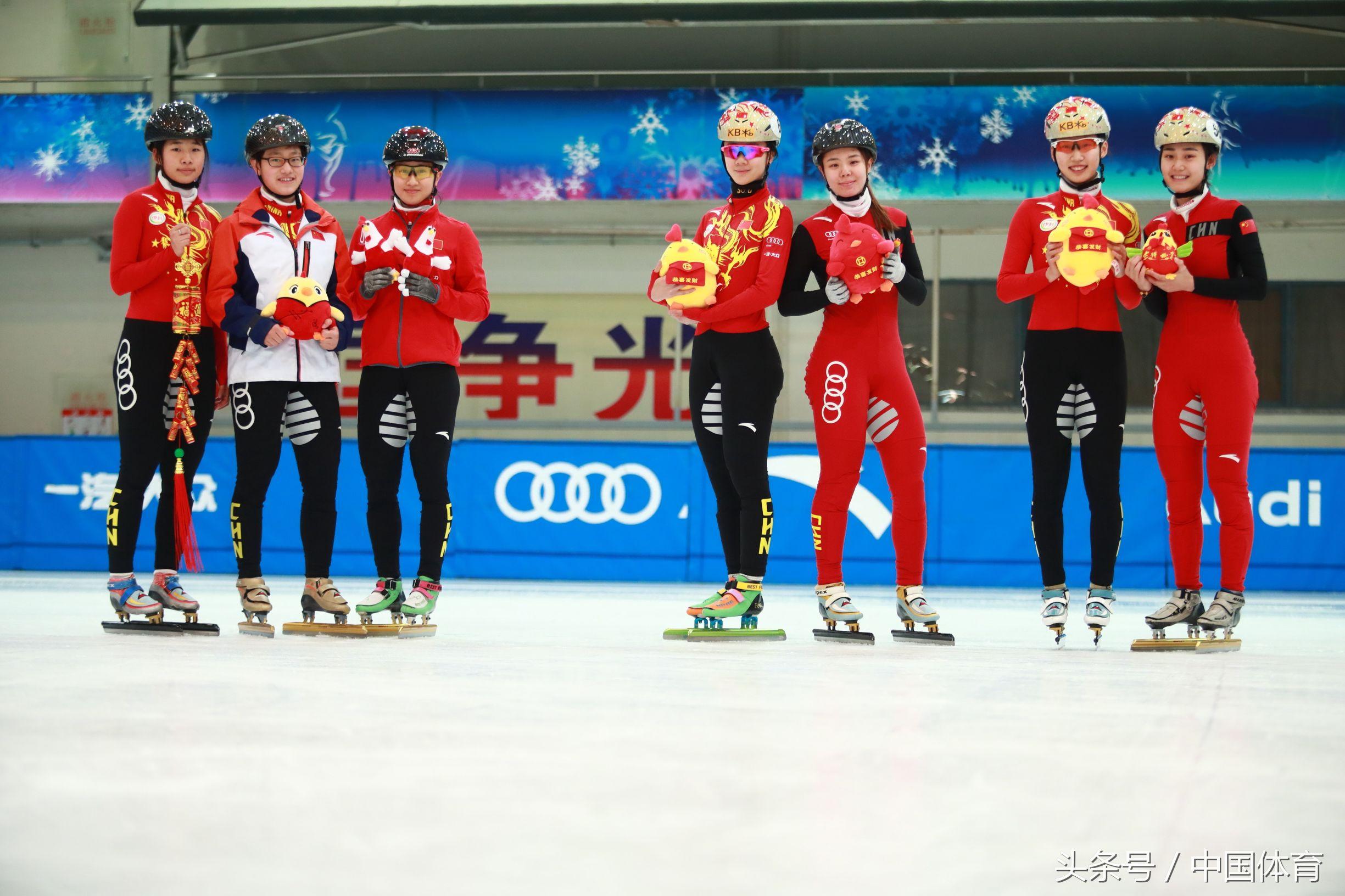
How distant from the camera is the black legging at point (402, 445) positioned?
4258mm

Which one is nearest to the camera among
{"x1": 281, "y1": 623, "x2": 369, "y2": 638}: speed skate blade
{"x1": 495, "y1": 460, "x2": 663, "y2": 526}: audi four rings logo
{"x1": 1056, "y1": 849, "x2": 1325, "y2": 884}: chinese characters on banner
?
{"x1": 1056, "y1": 849, "x2": 1325, "y2": 884}: chinese characters on banner

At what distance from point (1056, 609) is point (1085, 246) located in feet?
3.80

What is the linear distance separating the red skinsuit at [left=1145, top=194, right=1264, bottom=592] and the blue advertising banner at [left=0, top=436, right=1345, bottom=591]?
4345 mm

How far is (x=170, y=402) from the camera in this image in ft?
13.7

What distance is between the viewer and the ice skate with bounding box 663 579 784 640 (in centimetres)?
406

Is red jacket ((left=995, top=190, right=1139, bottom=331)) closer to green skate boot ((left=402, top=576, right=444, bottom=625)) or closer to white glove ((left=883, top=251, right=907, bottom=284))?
white glove ((left=883, top=251, right=907, bottom=284))

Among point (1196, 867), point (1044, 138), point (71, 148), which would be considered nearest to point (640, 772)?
point (1196, 867)

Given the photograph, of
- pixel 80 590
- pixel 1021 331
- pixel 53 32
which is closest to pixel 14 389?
pixel 53 32

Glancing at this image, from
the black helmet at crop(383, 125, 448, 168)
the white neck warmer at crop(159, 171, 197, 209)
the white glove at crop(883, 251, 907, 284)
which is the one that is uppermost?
the black helmet at crop(383, 125, 448, 168)

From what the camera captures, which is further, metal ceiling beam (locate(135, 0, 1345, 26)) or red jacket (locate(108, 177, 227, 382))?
metal ceiling beam (locate(135, 0, 1345, 26))

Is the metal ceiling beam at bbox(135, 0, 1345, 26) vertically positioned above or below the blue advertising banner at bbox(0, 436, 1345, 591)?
above

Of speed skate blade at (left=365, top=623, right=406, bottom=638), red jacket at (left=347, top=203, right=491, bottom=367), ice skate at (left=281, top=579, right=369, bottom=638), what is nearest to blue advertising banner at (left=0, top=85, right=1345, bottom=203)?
red jacket at (left=347, top=203, right=491, bottom=367)

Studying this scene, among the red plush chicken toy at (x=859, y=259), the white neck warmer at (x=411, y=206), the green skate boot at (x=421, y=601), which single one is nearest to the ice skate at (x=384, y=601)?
the green skate boot at (x=421, y=601)

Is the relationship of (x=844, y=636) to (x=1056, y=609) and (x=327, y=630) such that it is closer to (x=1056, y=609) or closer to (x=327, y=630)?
(x=1056, y=609)
